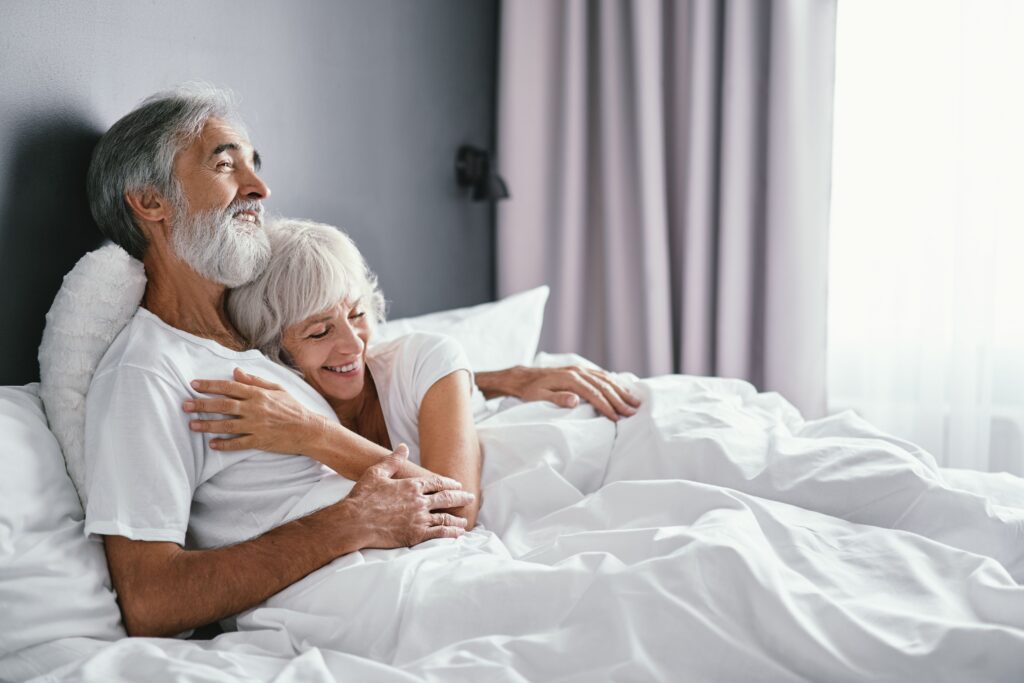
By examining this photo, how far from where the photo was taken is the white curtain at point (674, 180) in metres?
2.62

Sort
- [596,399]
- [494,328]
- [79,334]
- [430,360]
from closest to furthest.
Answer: [79,334] → [430,360] → [596,399] → [494,328]

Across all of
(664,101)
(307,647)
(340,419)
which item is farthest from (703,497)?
(664,101)

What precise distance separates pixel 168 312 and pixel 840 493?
42.9 inches

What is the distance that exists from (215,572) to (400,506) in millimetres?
268

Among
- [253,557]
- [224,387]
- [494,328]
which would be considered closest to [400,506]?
[253,557]

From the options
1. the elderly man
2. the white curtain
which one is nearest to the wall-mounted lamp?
the white curtain

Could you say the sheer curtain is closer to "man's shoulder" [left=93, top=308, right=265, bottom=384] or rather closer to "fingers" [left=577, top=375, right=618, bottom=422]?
"fingers" [left=577, top=375, right=618, bottom=422]

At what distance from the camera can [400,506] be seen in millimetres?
1257

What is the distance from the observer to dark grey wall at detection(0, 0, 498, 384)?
4.07 ft

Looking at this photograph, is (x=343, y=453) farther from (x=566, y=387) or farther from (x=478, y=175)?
(x=478, y=175)

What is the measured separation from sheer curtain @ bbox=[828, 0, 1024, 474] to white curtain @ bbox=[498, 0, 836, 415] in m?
0.09

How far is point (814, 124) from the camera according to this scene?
2.62 meters

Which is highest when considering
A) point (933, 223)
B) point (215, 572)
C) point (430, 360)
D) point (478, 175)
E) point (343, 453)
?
point (478, 175)

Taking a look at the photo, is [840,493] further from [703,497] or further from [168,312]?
[168,312]
